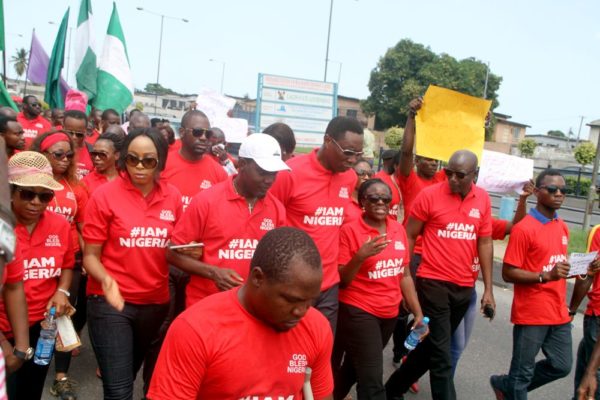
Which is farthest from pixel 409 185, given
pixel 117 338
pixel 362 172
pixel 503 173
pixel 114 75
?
pixel 114 75

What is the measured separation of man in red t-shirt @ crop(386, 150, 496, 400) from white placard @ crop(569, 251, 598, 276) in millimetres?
713

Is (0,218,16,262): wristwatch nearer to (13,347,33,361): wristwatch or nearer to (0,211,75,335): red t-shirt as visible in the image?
(13,347,33,361): wristwatch

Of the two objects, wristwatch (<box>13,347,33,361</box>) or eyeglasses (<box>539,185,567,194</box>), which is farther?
eyeglasses (<box>539,185,567,194</box>)

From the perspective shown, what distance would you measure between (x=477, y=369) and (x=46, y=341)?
3921 mm

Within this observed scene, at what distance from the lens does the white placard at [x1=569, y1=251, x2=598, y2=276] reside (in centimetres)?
391

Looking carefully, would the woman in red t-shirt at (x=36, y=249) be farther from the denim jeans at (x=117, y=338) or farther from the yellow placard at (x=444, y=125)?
the yellow placard at (x=444, y=125)

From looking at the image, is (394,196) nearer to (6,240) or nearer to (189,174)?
(189,174)

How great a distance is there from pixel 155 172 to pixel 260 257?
1.80 meters

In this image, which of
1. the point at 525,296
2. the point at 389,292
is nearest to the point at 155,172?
the point at 389,292

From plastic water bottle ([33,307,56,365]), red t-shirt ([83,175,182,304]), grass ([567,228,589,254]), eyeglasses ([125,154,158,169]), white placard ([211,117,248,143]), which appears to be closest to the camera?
plastic water bottle ([33,307,56,365])

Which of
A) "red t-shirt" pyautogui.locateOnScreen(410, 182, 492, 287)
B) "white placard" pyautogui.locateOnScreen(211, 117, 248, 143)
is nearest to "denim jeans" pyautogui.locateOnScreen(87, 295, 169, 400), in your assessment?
"red t-shirt" pyautogui.locateOnScreen(410, 182, 492, 287)

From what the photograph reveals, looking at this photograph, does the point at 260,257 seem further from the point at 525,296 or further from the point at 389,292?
the point at 525,296

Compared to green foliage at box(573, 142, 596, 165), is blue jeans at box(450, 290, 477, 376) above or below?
below

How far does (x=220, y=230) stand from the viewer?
327 cm
